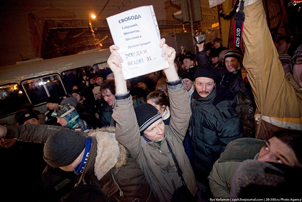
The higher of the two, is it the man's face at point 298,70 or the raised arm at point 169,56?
the raised arm at point 169,56

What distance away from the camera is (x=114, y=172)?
4.36 ft

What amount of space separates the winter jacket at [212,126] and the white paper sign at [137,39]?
1.15 meters

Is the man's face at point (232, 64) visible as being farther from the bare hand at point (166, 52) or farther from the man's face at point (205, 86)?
the bare hand at point (166, 52)

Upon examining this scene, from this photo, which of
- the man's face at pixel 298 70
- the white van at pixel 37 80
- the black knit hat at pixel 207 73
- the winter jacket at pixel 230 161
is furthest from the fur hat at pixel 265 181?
the white van at pixel 37 80

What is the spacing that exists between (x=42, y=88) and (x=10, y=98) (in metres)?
1.24

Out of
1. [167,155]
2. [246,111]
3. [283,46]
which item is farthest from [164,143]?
[283,46]

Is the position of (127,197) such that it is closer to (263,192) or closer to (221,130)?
(263,192)

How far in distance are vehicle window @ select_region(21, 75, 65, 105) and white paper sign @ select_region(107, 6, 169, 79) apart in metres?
7.29

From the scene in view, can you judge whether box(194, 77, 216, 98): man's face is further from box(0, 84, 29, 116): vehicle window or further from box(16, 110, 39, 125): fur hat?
box(0, 84, 29, 116): vehicle window

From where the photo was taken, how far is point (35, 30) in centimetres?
1992

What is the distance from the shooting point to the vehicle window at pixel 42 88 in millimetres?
6301

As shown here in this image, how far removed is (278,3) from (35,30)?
28224 millimetres

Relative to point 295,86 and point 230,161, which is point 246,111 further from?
point 230,161

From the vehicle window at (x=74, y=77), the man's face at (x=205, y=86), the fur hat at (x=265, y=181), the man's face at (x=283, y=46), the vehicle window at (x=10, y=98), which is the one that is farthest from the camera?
the vehicle window at (x=74, y=77)
